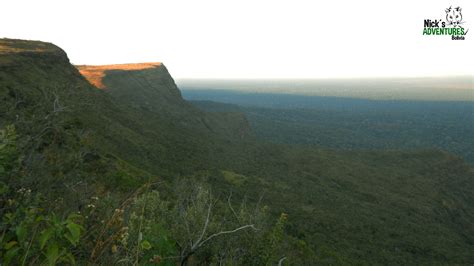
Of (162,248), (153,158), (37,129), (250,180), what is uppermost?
(37,129)

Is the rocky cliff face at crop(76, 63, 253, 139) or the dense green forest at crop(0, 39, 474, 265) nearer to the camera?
the dense green forest at crop(0, 39, 474, 265)

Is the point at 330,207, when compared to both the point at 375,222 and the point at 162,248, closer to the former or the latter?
the point at 375,222

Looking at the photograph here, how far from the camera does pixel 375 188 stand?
7694cm

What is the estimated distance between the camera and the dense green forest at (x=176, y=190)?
125 inches

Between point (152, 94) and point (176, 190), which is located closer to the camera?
point (176, 190)

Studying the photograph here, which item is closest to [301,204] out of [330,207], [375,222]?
[330,207]

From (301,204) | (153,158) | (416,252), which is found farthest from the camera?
(301,204)

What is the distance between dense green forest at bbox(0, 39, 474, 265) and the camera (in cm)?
317

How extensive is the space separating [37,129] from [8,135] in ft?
3.75

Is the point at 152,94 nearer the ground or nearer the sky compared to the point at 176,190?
nearer the sky

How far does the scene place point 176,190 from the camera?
82.3 ft

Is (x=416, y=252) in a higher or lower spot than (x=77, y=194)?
lower

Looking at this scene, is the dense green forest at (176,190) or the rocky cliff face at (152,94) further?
the rocky cliff face at (152,94)

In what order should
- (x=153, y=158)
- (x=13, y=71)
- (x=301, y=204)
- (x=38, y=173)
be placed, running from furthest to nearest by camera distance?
1. (x=301, y=204)
2. (x=153, y=158)
3. (x=13, y=71)
4. (x=38, y=173)
